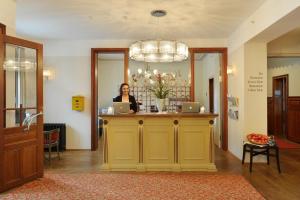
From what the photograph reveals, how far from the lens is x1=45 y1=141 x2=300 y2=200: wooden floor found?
11.8ft

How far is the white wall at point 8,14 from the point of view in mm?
3707

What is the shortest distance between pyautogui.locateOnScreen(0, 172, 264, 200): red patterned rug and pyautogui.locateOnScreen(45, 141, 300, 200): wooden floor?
10.0 inches

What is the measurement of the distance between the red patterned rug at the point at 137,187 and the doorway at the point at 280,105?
200 inches

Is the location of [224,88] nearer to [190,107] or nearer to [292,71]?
[190,107]

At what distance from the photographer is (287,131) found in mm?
7879

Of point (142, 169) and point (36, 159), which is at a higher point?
point (36, 159)

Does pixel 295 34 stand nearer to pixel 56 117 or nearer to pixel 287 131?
pixel 287 131

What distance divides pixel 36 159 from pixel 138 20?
3183 mm

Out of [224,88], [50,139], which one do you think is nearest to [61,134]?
[50,139]

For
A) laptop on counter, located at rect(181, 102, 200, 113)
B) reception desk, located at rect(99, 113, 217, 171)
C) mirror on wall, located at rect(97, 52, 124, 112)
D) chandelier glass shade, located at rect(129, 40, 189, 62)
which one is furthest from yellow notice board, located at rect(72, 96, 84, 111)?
mirror on wall, located at rect(97, 52, 124, 112)

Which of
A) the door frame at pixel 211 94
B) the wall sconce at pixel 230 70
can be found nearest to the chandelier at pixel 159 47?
the wall sconce at pixel 230 70

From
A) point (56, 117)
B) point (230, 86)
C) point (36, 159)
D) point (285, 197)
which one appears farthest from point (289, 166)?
point (56, 117)

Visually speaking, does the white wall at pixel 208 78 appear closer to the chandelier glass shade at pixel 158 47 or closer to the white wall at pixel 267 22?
the white wall at pixel 267 22

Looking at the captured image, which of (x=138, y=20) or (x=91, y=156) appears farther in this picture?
(x=91, y=156)
